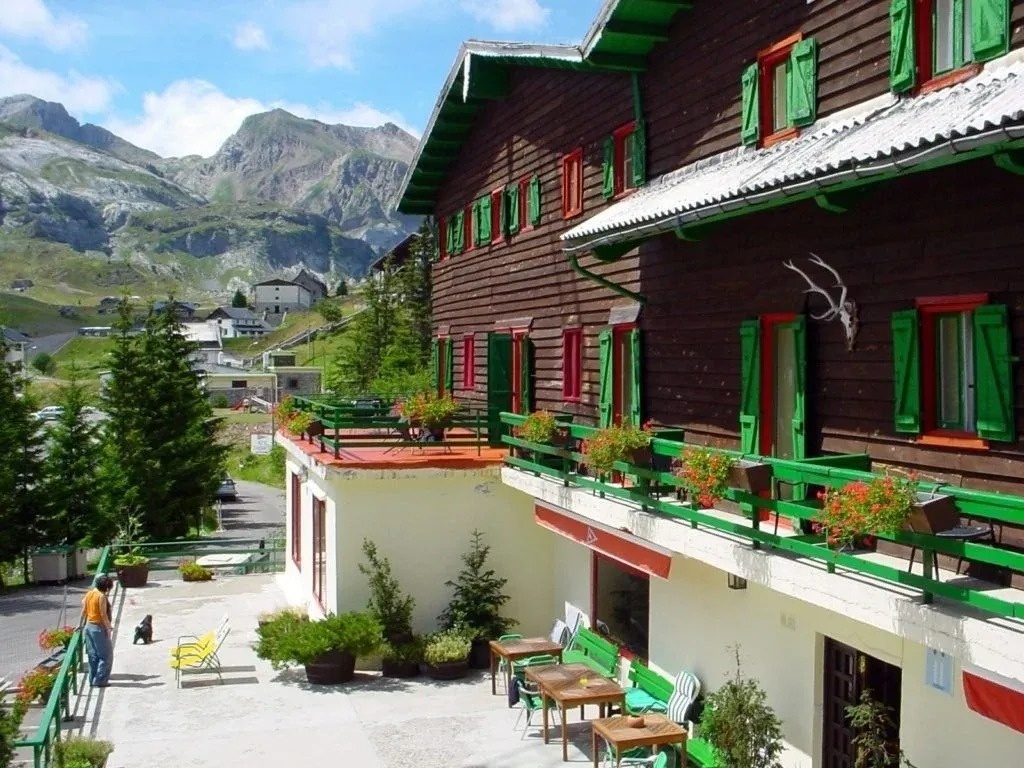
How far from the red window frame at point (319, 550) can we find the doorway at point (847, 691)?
10.1 metres

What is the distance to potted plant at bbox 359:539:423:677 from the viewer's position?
53.8 ft

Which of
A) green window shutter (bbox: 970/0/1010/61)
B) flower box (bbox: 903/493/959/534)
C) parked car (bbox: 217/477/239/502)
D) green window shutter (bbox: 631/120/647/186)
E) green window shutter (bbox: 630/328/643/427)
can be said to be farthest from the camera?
parked car (bbox: 217/477/239/502)

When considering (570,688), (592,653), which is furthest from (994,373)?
(592,653)

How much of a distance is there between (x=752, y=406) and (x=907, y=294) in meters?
2.68

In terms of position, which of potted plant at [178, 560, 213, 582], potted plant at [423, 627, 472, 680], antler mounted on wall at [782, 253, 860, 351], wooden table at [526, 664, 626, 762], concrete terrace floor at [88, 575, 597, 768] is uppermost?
antler mounted on wall at [782, 253, 860, 351]

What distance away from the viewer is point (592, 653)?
598 inches

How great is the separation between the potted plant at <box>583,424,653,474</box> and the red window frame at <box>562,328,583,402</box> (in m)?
5.05

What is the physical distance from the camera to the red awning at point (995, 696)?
6.85 m

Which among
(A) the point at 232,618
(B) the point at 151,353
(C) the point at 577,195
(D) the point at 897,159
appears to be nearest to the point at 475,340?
(C) the point at 577,195

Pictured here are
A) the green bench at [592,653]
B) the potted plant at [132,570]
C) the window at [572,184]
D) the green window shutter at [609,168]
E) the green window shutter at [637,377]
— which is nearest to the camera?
the green bench at [592,653]

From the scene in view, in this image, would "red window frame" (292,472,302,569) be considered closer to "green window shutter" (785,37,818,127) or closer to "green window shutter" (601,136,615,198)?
"green window shutter" (601,136,615,198)

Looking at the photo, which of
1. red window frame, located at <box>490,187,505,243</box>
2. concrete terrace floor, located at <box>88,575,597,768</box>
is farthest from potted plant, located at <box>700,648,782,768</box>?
red window frame, located at <box>490,187,505,243</box>

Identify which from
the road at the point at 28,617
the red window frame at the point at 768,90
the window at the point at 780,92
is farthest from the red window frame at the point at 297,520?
the red window frame at the point at 768,90

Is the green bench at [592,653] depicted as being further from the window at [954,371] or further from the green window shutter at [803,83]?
the green window shutter at [803,83]
